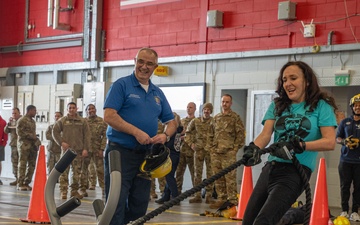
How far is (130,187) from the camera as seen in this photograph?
5.73m

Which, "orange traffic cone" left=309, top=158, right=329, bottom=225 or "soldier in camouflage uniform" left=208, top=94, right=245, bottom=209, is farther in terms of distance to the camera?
"soldier in camouflage uniform" left=208, top=94, right=245, bottom=209

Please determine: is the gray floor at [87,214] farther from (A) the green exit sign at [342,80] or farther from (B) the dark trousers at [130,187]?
(B) the dark trousers at [130,187]

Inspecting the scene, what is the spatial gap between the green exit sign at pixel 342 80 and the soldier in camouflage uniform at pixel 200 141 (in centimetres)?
247

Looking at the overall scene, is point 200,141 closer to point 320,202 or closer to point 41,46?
point 320,202

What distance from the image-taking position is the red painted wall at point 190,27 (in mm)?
13383

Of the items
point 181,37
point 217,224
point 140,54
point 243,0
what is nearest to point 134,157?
point 140,54

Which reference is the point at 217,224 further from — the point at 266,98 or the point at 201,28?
the point at 201,28

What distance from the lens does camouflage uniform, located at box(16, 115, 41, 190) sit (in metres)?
15.7

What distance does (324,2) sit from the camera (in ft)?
43.8

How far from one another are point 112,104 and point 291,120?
151 cm

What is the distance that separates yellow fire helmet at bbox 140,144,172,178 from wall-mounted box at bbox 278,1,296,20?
8583 millimetres

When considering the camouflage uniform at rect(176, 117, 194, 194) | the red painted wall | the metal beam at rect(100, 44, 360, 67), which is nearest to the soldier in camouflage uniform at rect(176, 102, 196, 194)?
the camouflage uniform at rect(176, 117, 194, 194)

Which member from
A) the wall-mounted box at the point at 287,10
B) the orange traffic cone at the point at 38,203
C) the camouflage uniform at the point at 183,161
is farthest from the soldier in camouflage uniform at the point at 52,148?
the orange traffic cone at the point at 38,203

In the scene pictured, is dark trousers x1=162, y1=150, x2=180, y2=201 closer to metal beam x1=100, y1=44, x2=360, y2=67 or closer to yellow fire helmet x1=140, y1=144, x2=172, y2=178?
metal beam x1=100, y1=44, x2=360, y2=67
